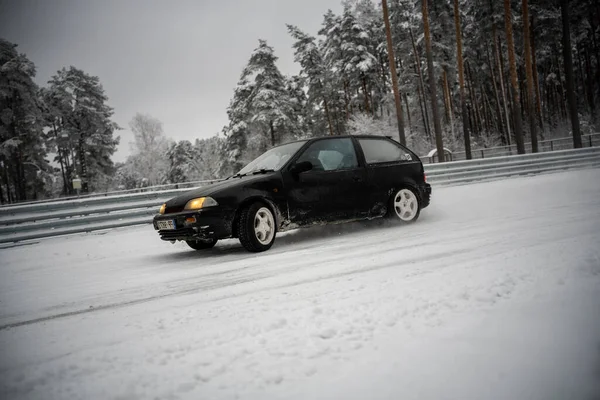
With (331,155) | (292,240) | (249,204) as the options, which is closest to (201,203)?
(249,204)

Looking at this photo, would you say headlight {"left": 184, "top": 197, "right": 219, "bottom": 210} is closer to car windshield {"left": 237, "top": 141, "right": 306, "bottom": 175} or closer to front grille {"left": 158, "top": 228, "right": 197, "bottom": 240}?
front grille {"left": 158, "top": 228, "right": 197, "bottom": 240}

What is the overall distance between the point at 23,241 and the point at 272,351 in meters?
7.51

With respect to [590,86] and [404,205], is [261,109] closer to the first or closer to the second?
[404,205]

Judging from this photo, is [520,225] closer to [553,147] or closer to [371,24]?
[553,147]

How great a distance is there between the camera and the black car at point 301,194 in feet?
16.1

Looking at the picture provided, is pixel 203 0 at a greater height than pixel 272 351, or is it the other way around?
pixel 203 0

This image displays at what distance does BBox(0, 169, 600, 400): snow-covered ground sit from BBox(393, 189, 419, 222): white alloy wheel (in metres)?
1.78

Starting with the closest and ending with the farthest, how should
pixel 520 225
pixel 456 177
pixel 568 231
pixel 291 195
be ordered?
pixel 568 231 → pixel 520 225 → pixel 291 195 → pixel 456 177

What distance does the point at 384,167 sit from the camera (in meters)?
6.34

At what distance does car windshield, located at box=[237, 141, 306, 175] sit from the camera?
570 cm

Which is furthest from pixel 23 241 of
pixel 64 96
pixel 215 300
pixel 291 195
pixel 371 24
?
pixel 371 24

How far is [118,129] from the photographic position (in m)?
37.5

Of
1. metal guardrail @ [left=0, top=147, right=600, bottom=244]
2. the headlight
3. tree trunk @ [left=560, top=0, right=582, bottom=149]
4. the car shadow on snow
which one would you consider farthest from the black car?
tree trunk @ [left=560, top=0, right=582, bottom=149]

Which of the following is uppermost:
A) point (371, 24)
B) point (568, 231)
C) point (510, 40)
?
point (371, 24)
